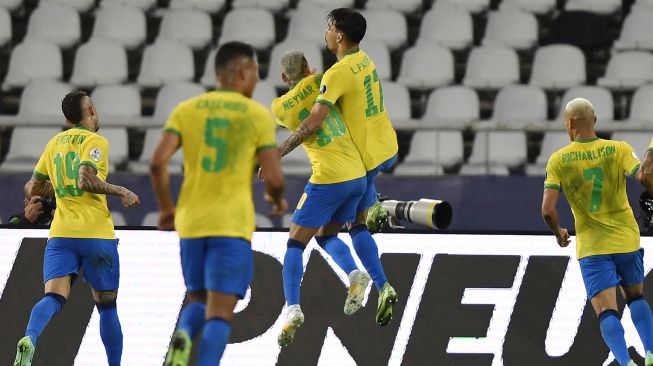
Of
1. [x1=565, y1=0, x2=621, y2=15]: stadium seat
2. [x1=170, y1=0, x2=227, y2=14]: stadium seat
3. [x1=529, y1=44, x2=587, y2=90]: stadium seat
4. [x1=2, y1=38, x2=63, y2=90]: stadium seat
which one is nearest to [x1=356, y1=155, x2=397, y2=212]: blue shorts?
[x1=529, y1=44, x2=587, y2=90]: stadium seat

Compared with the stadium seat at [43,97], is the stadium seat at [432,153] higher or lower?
lower

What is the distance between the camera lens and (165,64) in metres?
12.6

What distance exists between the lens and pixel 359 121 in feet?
→ 26.7

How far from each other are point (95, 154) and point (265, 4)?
597cm

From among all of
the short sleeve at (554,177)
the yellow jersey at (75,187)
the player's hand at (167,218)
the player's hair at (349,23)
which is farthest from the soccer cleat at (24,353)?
the short sleeve at (554,177)

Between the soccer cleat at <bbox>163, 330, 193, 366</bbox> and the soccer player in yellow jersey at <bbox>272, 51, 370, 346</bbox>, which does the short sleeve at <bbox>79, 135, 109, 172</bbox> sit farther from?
the soccer cleat at <bbox>163, 330, 193, 366</bbox>

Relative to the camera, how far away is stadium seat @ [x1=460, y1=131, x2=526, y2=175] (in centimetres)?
1039

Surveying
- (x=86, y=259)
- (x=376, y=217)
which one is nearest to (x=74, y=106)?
(x=86, y=259)

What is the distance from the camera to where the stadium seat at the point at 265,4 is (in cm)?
1359

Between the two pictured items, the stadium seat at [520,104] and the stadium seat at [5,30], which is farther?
the stadium seat at [5,30]

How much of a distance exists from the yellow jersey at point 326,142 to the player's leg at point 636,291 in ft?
5.89

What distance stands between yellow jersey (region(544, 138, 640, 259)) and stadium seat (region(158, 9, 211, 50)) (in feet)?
19.0

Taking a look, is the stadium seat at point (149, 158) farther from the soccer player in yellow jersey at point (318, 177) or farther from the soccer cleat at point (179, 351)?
the soccer cleat at point (179, 351)

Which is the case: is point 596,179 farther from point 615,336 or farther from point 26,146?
point 26,146
